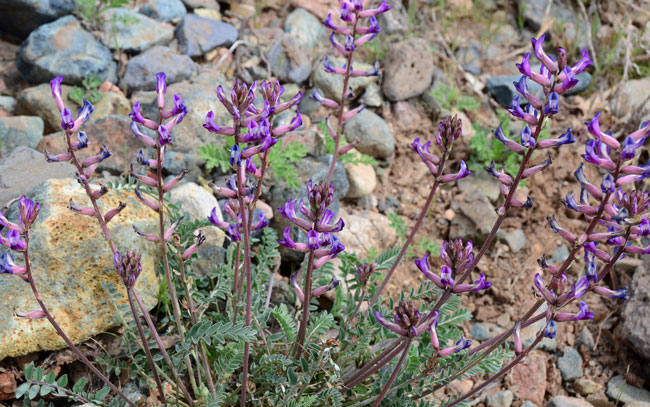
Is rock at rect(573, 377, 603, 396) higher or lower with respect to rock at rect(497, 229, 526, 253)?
lower

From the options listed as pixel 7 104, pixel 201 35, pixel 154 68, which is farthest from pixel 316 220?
pixel 201 35

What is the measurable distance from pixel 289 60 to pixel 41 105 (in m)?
2.55

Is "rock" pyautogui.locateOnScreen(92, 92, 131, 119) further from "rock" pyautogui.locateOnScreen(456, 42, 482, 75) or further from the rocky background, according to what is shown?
"rock" pyautogui.locateOnScreen(456, 42, 482, 75)

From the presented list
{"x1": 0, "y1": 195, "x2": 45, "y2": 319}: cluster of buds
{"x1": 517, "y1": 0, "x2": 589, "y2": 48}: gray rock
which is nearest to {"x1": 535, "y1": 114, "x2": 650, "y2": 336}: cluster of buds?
{"x1": 0, "y1": 195, "x2": 45, "y2": 319}: cluster of buds

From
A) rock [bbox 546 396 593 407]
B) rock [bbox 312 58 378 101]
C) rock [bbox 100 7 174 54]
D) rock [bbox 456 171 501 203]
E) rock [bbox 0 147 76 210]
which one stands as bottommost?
rock [bbox 546 396 593 407]

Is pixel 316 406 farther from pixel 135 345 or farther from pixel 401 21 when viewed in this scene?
pixel 401 21

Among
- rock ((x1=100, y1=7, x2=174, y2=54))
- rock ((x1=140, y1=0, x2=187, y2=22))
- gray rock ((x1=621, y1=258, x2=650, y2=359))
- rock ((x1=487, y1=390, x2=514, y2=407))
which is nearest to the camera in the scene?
rock ((x1=487, y1=390, x2=514, y2=407))

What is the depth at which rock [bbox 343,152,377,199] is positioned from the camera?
5883 mm

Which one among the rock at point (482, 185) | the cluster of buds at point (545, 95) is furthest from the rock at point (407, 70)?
the cluster of buds at point (545, 95)

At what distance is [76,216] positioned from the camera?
4.01 m

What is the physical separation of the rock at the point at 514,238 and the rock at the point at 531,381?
1.26 m

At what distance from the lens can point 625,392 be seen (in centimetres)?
469

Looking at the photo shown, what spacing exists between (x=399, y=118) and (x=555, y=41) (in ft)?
8.22

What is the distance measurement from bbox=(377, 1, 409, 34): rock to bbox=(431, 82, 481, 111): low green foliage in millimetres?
1133
